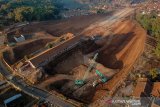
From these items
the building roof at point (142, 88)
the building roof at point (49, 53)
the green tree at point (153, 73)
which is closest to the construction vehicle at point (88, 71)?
the building roof at point (49, 53)

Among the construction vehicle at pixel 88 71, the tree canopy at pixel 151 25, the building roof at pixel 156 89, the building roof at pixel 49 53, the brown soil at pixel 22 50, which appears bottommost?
the construction vehicle at pixel 88 71

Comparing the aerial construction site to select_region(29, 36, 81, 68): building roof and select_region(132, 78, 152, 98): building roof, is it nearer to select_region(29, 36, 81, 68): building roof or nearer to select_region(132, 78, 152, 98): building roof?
select_region(29, 36, 81, 68): building roof

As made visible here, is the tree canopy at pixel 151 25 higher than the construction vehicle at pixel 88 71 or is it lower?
higher

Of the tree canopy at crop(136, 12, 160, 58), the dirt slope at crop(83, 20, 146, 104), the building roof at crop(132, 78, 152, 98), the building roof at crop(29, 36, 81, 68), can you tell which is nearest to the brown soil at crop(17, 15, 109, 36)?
the dirt slope at crop(83, 20, 146, 104)

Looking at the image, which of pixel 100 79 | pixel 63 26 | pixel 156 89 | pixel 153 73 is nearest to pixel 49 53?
pixel 100 79

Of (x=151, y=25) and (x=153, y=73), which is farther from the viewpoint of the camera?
(x=151, y=25)

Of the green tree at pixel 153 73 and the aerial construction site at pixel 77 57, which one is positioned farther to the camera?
the aerial construction site at pixel 77 57

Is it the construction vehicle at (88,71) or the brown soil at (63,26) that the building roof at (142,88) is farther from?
the brown soil at (63,26)

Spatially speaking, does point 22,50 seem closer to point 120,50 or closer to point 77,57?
point 77,57
